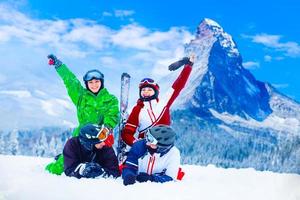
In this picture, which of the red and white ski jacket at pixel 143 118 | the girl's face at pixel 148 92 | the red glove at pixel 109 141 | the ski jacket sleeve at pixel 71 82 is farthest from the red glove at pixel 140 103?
the ski jacket sleeve at pixel 71 82

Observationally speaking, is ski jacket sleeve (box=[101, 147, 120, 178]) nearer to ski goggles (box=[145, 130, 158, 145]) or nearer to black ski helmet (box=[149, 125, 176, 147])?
ski goggles (box=[145, 130, 158, 145])

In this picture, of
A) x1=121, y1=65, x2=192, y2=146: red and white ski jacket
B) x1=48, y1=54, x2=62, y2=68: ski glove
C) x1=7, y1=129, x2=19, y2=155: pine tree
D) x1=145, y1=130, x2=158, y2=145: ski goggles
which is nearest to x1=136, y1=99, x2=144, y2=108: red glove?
x1=121, y1=65, x2=192, y2=146: red and white ski jacket

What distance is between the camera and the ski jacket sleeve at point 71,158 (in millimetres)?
8688

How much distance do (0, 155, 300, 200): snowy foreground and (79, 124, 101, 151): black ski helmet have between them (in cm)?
62

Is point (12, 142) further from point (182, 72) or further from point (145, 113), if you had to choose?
point (145, 113)

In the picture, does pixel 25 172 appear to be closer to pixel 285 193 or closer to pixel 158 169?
pixel 158 169

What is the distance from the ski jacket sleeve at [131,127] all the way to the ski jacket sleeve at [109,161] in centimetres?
71

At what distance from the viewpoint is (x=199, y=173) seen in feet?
36.0

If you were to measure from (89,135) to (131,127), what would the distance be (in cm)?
109

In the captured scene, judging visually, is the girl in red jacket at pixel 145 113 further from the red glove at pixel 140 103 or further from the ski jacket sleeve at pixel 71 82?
the ski jacket sleeve at pixel 71 82

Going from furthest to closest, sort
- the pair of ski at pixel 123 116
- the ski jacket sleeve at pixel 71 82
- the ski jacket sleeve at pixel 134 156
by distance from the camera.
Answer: the ski jacket sleeve at pixel 71 82, the pair of ski at pixel 123 116, the ski jacket sleeve at pixel 134 156

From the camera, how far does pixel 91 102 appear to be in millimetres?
9547

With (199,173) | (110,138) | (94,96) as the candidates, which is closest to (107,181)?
(110,138)

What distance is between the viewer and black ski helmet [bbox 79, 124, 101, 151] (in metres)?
8.79
